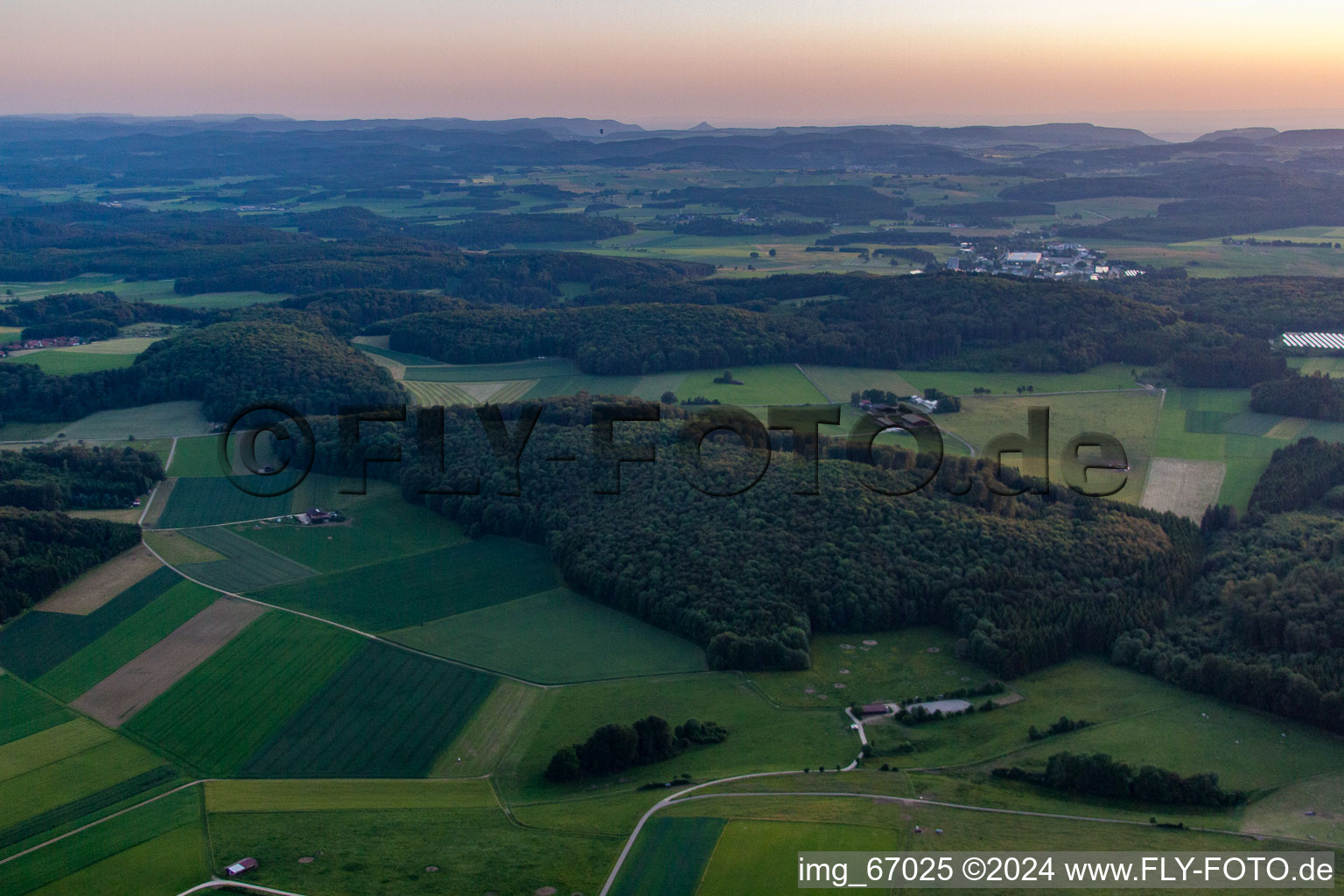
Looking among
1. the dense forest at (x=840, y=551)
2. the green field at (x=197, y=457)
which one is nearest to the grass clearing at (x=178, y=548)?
the green field at (x=197, y=457)

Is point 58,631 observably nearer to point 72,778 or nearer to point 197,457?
point 72,778

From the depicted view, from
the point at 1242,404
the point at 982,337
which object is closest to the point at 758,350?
the point at 982,337

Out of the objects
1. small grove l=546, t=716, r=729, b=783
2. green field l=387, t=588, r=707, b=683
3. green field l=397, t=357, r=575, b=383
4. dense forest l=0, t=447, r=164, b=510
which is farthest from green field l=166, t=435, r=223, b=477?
small grove l=546, t=716, r=729, b=783

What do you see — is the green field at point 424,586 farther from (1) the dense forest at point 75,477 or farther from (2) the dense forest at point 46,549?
(1) the dense forest at point 75,477

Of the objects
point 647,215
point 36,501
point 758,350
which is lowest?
point 36,501

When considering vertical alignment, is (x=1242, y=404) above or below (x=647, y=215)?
below

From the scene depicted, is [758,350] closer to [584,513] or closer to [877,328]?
[877,328]

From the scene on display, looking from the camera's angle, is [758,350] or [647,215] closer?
[758,350]
